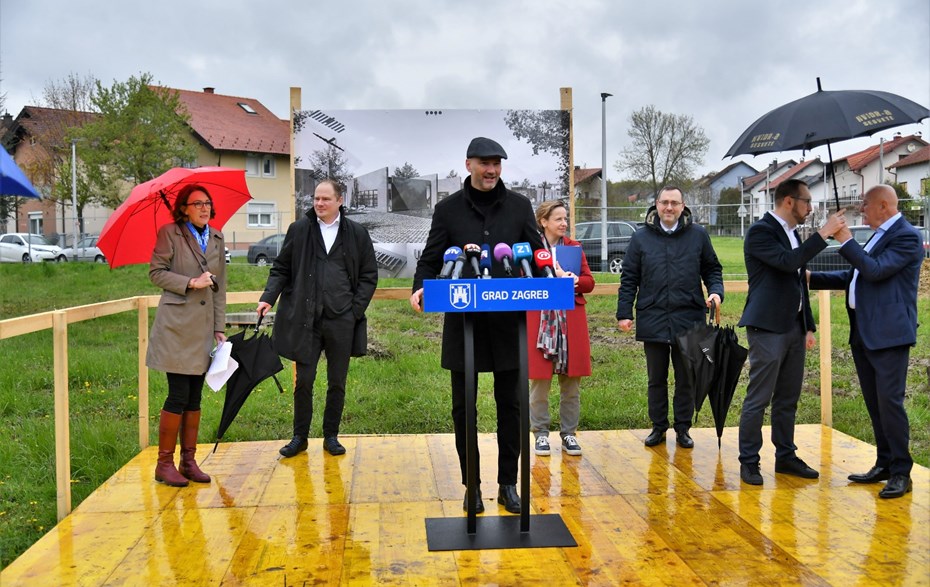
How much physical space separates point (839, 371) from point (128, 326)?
938 cm

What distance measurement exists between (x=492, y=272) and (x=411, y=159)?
10.00 feet

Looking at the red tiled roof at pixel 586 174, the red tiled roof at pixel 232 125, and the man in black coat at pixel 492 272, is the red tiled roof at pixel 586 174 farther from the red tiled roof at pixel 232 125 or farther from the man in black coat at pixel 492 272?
the man in black coat at pixel 492 272

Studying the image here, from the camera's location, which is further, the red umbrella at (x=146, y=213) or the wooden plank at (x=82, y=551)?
the red umbrella at (x=146, y=213)

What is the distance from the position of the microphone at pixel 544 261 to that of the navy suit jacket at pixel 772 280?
1.33m

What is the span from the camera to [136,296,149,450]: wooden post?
543 centimetres

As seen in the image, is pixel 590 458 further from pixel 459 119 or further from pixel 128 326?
pixel 128 326

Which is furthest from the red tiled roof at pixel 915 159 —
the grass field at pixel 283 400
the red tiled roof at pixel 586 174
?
the grass field at pixel 283 400

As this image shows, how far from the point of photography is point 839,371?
28.9ft

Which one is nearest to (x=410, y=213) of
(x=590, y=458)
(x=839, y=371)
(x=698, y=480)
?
(x=590, y=458)

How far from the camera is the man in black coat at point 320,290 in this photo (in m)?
5.23

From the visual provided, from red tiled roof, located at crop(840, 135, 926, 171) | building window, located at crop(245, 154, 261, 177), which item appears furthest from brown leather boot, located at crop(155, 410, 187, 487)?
Result: building window, located at crop(245, 154, 261, 177)

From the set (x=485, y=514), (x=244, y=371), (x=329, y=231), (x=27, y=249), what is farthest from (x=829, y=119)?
(x=27, y=249)

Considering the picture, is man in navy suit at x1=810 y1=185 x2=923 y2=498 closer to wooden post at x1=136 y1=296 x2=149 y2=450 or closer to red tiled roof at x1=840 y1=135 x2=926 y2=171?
wooden post at x1=136 y1=296 x2=149 y2=450

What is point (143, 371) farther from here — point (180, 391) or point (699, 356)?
point (699, 356)
